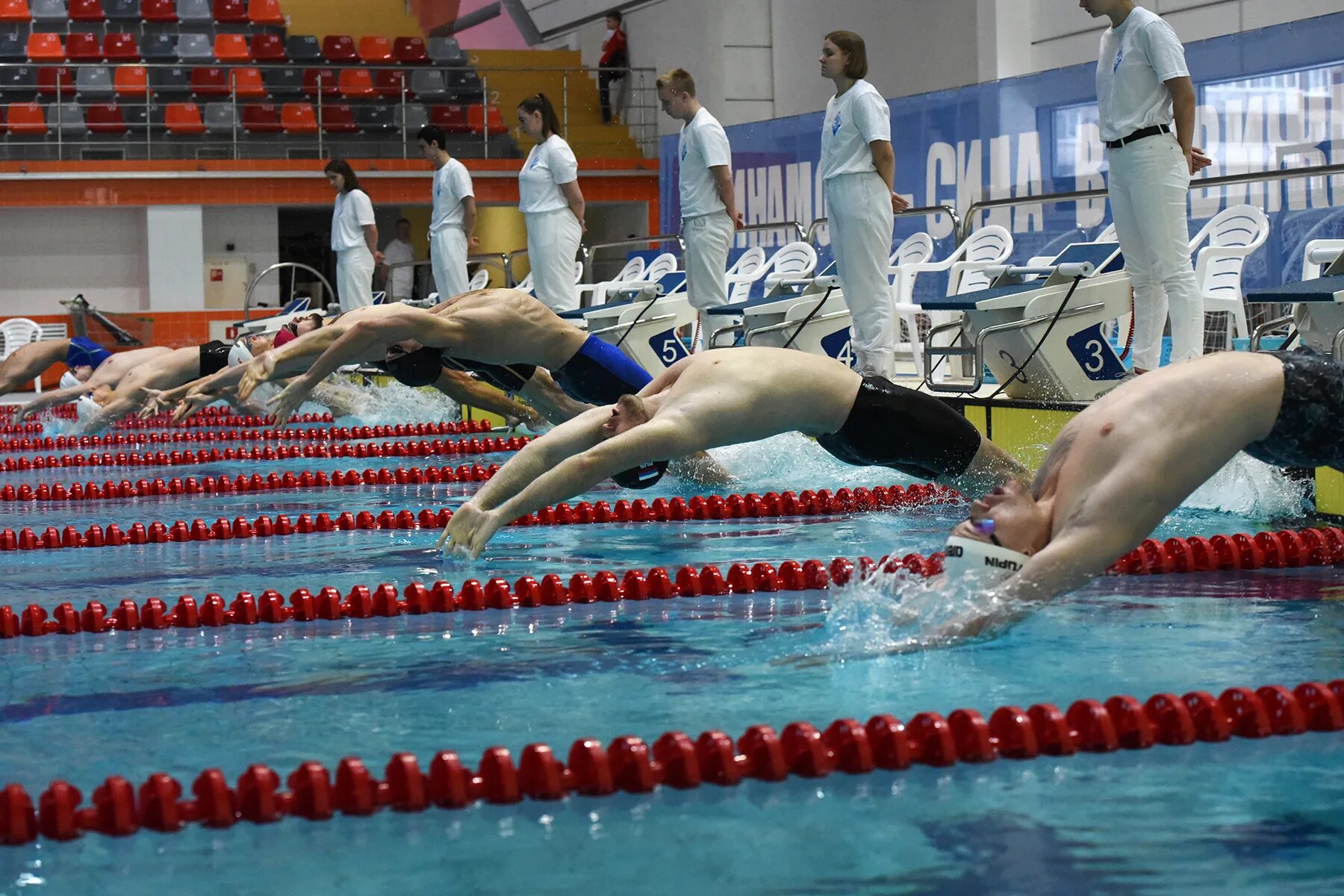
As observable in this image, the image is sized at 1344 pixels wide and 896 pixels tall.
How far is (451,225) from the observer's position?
11.1 meters

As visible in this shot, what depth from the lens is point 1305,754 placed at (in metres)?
2.44

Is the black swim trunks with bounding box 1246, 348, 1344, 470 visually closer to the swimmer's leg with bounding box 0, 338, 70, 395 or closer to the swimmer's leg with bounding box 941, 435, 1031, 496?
the swimmer's leg with bounding box 941, 435, 1031, 496

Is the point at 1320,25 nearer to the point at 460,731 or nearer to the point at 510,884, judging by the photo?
the point at 460,731

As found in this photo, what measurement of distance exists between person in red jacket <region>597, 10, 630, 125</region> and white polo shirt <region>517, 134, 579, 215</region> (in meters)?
8.96

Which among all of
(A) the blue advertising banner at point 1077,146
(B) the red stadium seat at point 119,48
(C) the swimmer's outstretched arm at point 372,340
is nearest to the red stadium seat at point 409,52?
(B) the red stadium seat at point 119,48

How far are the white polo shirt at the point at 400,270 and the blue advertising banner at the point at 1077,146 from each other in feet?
18.5

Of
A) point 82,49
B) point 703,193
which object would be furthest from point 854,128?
point 82,49

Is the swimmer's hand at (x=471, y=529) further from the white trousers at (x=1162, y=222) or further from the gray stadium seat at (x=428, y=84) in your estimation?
the gray stadium seat at (x=428, y=84)

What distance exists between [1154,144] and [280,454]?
195 inches

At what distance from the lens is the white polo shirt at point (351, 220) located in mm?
12016

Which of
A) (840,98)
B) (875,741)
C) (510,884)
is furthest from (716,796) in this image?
(840,98)

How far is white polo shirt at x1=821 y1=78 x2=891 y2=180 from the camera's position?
675 centimetres

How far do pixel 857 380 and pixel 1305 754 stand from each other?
209 cm

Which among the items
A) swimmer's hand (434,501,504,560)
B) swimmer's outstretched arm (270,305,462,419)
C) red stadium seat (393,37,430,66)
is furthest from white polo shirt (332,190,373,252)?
swimmer's hand (434,501,504,560)
